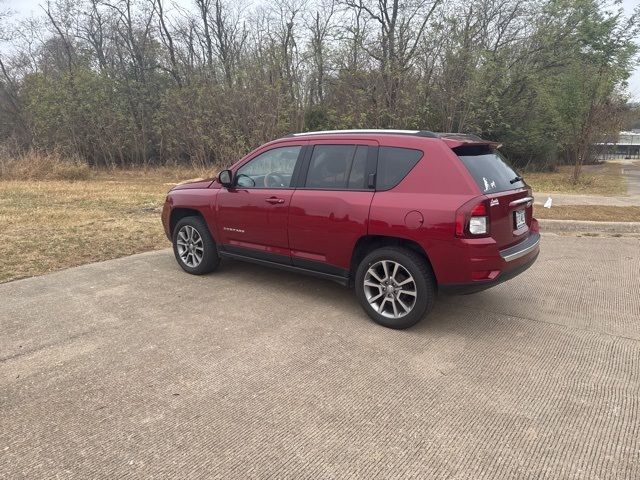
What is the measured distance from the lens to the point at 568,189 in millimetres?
15305

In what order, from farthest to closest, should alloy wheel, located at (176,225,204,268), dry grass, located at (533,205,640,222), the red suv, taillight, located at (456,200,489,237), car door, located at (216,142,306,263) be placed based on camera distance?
dry grass, located at (533,205,640,222) → alloy wheel, located at (176,225,204,268) → car door, located at (216,142,306,263) → the red suv → taillight, located at (456,200,489,237)

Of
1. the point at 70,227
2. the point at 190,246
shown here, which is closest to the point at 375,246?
the point at 190,246

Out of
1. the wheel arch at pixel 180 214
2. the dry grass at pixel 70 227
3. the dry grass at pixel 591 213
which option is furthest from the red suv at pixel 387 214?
the dry grass at pixel 591 213

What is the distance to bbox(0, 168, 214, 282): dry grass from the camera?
6371 mm

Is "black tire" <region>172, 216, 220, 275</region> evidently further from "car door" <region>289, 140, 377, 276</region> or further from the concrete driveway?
"car door" <region>289, 140, 377, 276</region>

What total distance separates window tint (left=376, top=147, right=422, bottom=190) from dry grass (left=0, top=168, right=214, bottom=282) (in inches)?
169

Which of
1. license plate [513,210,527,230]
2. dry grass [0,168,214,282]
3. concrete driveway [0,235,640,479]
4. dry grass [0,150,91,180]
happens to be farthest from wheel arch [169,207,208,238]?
dry grass [0,150,91,180]

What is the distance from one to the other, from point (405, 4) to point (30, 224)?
768 inches

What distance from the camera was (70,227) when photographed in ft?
27.6

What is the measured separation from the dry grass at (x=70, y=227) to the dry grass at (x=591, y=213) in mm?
7402

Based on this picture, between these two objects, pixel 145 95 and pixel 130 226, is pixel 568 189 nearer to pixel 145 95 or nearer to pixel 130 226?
pixel 130 226

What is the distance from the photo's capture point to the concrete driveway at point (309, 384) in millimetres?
2436

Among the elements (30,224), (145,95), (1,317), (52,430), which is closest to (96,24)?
(145,95)

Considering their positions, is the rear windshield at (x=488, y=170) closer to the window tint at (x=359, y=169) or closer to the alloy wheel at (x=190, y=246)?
the window tint at (x=359, y=169)
